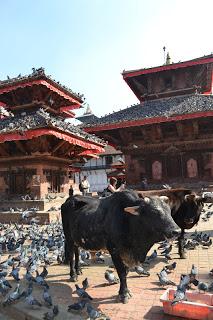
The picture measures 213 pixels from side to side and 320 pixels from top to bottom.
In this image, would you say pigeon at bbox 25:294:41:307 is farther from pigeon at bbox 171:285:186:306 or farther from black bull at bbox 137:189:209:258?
black bull at bbox 137:189:209:258

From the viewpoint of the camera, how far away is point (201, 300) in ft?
14.1

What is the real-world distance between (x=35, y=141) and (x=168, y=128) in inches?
365

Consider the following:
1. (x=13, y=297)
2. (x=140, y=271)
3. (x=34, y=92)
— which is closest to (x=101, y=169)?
(x=34, y=92)

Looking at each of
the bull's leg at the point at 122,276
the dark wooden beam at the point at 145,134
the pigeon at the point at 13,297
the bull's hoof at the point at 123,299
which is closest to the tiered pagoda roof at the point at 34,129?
the dark wooden beam at the point at 145,134

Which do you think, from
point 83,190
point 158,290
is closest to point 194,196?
point 158,290

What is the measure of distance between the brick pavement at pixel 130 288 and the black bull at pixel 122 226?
0.93 feet

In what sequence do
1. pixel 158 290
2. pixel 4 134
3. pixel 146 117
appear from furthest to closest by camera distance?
pixel 146 117 → pixel 4 134 → pixel 158 290

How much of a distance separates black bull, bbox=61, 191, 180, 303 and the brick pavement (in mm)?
284

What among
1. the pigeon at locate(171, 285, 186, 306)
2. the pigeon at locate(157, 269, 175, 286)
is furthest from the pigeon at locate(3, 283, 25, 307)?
the pigeon at locate(171, 285, 186, 306)

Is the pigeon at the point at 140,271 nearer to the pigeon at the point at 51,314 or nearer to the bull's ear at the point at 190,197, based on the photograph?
the bull's ear at the point at 190,197

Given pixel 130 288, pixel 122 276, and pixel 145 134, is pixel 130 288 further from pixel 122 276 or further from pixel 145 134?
pixel 145 134

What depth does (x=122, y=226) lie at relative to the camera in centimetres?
482

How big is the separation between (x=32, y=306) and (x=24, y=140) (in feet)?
41.2

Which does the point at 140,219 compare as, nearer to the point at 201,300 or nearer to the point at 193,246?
the point at 201,300
